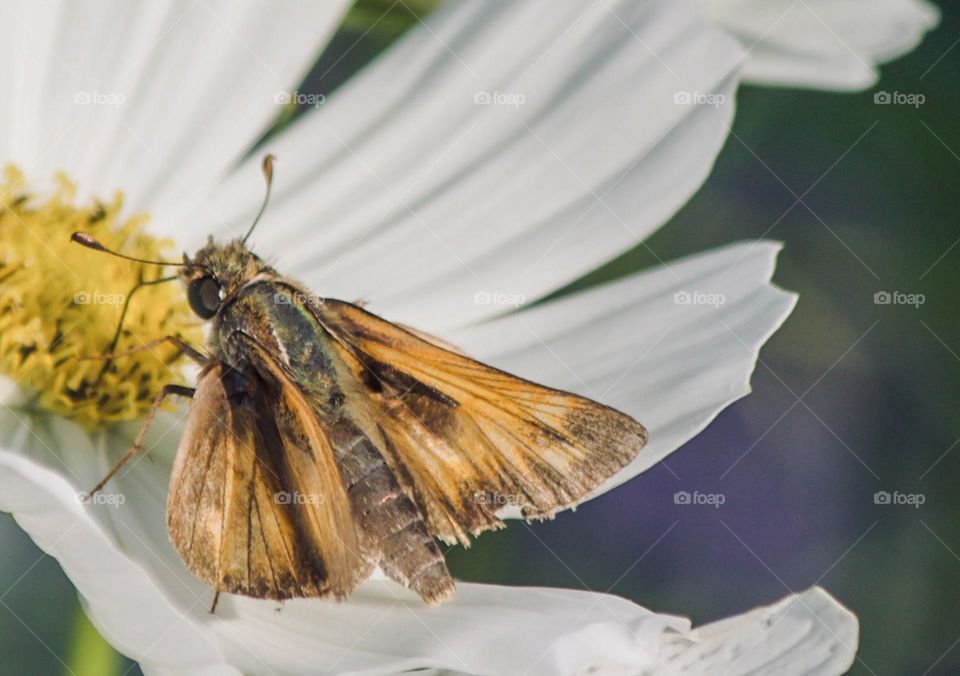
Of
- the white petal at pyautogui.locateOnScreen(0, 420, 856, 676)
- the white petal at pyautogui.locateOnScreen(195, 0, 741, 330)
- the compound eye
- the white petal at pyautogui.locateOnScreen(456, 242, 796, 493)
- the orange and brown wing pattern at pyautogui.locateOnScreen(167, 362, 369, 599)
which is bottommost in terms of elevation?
the white petal at pyautogui.locateOnScreen(0, 420, 856, 676)

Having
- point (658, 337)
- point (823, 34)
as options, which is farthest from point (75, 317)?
point (823, 34)

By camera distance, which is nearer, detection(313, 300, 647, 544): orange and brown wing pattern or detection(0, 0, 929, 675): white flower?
detection(313, 300, 647, 544): orange and brown wing pattern

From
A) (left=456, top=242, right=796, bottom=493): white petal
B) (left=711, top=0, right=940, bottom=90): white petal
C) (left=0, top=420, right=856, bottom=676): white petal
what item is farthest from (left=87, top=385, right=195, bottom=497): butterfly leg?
(left=711, top=0, right=940, bottom=90): white petal

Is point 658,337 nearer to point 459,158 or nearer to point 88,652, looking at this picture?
point 459,158

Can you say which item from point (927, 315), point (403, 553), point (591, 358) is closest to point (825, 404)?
point (927, 315)

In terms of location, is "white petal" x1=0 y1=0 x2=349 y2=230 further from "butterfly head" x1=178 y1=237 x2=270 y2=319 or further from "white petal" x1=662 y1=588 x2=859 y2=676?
"white petal" x1=662 y1=588 x2=859 y2=676

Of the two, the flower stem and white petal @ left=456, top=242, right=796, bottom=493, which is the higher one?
white petal @ left=456, top=242, right=796, bottom=493
